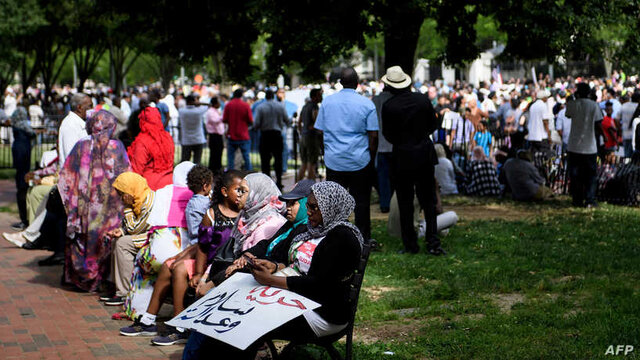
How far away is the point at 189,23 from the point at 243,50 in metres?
1.12

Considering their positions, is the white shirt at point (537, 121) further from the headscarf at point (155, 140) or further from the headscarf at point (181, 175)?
the headscarf at point (181, 175)

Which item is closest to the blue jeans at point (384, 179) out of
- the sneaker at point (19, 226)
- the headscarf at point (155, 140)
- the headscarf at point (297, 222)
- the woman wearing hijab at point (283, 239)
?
the headscarf at point (155, 140)

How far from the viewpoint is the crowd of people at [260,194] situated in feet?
18.4

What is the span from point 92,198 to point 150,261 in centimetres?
178

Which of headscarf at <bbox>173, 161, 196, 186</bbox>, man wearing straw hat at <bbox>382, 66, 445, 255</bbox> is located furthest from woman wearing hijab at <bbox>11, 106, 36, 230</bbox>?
headscarf at <bbox>173, 161, 196, 186</bbox>

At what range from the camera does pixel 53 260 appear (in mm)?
10672

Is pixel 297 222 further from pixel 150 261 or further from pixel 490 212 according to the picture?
pixel 490 212

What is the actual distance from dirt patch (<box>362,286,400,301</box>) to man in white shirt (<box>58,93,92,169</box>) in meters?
4.07

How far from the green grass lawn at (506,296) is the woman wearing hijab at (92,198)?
2760 mm

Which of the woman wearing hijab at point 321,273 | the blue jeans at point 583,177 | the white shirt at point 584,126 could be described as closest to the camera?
the woman wearing hijab at point 321,273

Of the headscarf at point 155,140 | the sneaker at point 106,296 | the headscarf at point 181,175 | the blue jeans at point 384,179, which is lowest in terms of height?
the sneaker at point 106,296

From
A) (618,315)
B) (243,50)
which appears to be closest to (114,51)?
(243,50)

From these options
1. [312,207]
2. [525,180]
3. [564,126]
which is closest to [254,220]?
[312,207]

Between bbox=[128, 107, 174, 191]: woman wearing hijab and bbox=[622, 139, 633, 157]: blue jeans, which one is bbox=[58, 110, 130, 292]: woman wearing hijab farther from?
bbox=[622, 139, 633, 157]: blue jeans
